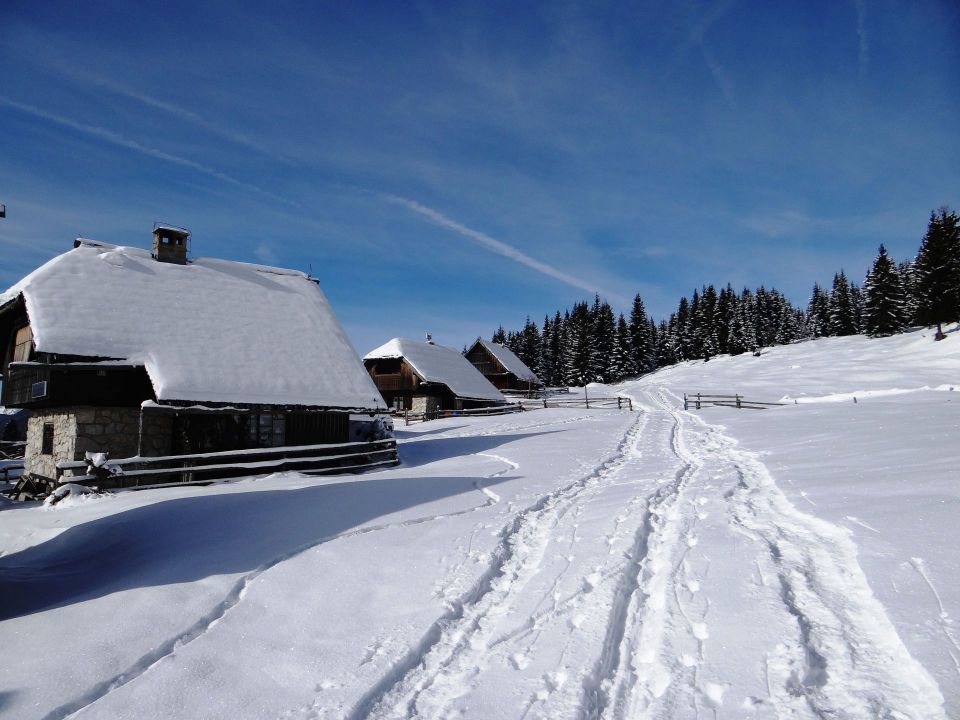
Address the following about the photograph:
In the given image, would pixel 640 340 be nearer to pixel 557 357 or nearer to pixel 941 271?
pixel 557 357

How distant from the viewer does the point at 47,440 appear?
1680cm

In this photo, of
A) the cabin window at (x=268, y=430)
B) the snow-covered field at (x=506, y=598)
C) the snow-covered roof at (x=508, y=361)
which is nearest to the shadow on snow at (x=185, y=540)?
the snow-covered field at (x=506, y=598)

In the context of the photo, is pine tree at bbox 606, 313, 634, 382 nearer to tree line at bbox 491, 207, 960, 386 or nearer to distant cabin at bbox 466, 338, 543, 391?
tree line at bbox 491, 207, 960, 386

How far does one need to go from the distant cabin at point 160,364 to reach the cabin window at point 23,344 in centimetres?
8

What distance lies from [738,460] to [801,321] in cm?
13250

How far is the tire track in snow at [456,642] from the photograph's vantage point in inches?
151

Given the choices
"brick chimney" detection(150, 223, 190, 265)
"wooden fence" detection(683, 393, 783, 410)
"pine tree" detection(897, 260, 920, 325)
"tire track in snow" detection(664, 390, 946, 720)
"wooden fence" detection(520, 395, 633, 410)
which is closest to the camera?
"tire track in snow" detection(664, 390, 946, 720)

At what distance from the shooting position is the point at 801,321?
126m

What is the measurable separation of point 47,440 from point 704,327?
83829 mm

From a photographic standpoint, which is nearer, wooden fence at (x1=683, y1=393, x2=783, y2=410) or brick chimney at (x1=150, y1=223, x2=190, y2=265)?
brick chimney at (x1=150, y1=223, x2=190, y2=265)

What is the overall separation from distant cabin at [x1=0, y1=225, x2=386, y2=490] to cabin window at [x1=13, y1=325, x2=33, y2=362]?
3.2 inches

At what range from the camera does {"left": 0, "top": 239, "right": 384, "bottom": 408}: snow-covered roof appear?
49.5ft

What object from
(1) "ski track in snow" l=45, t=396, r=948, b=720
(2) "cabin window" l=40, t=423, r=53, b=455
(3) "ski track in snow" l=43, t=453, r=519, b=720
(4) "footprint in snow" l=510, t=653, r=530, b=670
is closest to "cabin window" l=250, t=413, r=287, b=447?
(2) "cabin window" l=40, t=423, r=53, b=455

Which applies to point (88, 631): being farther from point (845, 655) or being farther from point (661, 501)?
point (661, 501)
